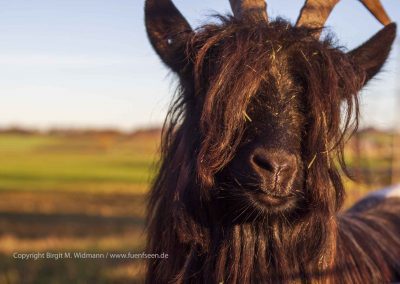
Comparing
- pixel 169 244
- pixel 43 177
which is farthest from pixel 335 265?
pixel 43 177

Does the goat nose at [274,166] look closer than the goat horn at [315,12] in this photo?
Yes

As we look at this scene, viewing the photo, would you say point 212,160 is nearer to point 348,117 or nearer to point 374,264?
point 348,117

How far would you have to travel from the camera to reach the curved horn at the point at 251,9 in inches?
164

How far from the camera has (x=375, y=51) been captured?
14.0ft

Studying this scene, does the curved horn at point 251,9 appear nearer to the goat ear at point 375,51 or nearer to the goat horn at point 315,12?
the goat horn at point 315,12

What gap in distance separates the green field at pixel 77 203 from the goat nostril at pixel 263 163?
1.39 m

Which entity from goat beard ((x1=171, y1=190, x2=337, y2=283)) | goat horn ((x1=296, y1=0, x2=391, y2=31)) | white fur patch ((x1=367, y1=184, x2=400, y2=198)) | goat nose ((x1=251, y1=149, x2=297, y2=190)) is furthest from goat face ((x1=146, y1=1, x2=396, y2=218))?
white fur patch ((x1=367, y1=184, x2=400, y2=198))

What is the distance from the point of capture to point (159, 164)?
4504 mm

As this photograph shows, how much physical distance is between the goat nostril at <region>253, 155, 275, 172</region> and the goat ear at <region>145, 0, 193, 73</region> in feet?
3.38

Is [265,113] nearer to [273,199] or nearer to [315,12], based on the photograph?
[273,199]

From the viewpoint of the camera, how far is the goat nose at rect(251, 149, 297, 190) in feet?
10.9

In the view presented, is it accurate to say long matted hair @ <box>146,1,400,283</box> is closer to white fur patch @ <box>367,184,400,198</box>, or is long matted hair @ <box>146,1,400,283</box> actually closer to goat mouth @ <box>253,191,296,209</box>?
goat mouth @ <box>253,191,296,209</box>

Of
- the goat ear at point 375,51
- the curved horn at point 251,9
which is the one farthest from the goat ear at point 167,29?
the goat ear at point 375,51

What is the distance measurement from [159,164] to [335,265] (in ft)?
4.61
